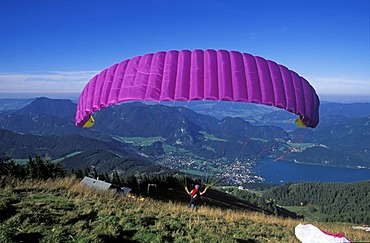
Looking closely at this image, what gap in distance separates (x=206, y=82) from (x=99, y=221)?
4547mm

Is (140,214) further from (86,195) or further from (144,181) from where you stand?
(144,181)

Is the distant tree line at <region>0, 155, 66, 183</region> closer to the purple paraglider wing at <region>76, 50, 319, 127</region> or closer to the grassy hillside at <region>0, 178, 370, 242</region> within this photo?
the grassy hillside at <region>0, 178, 370, 242</region>

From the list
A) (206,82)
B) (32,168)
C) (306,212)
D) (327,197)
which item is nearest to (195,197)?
(206,82)

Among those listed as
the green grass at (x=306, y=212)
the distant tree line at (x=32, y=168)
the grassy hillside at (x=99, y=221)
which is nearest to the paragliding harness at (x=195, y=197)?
the grassy hillside at (x=99, y=221)

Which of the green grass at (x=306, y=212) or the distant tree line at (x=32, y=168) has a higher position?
the distant tree line at (x=32, y=168)

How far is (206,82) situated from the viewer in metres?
9.02

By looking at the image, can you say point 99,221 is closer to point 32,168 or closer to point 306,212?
point 32,168

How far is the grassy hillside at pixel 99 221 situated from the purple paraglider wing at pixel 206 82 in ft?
9.33

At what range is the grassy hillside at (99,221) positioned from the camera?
22.0 feet

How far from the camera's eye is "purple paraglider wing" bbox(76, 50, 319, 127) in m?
8.81

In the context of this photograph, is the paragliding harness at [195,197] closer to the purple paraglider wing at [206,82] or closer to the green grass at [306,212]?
the purple paraglider wing at [206,82]

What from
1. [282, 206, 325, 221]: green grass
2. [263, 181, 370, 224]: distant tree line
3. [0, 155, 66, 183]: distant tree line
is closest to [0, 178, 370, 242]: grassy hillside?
[0, 155, 66, 183]: distant tree line

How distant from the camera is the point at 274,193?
155125 millimetres

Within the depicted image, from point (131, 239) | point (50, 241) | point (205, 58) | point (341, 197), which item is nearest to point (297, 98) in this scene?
point (205, 58)
